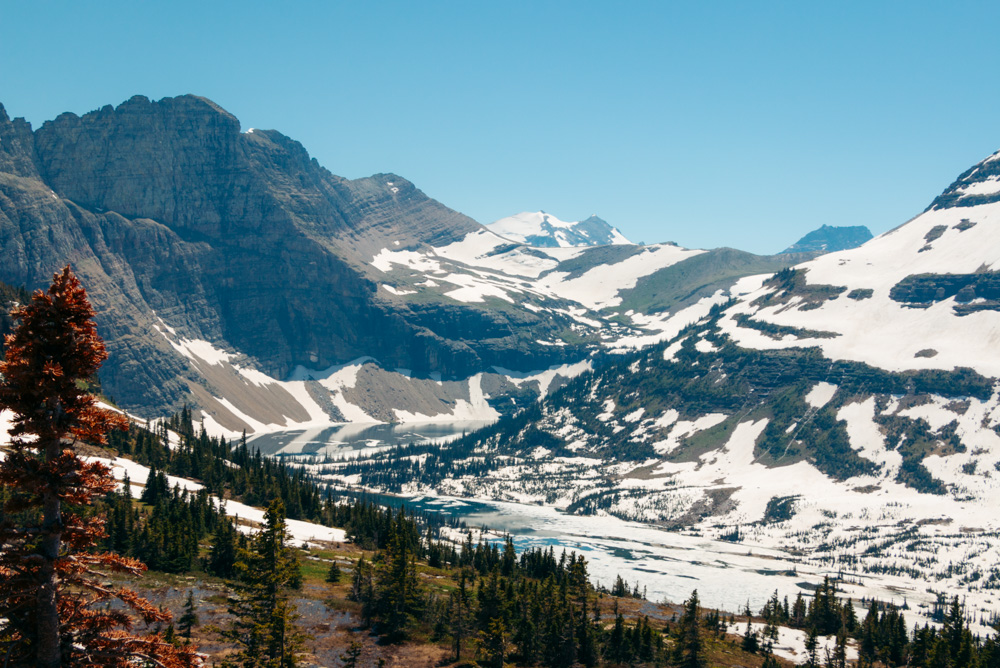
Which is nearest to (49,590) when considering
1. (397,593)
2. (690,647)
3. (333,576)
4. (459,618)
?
(459,618)

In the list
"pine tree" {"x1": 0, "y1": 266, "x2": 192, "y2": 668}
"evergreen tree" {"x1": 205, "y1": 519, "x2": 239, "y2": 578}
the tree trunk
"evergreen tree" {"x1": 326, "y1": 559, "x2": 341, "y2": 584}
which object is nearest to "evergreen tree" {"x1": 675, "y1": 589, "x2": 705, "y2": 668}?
"evergreen tree" {"x1": 326, "y1": 559, "x2": 341, "y2": 584}

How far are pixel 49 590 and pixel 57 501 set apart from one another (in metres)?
2.22

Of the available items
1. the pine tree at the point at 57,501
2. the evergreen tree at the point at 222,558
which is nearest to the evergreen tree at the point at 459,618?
the evergreen tree at the point at 222,558

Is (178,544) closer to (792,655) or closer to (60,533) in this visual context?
(60,533)

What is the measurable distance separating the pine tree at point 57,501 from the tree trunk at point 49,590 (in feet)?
0.08

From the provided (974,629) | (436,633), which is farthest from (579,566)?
(974,629)

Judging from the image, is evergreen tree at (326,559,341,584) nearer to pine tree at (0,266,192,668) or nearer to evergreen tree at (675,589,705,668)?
evergreen tree at (675,589,705,668)

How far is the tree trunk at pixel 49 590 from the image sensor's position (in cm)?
2005

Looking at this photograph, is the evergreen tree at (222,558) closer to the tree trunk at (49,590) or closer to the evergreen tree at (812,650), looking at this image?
the evergreen tree at (812,650)

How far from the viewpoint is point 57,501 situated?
20.5 metres

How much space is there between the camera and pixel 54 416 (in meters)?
→ 20.8

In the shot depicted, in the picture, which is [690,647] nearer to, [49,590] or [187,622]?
[187,622]

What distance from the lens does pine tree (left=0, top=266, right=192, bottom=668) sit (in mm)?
20094

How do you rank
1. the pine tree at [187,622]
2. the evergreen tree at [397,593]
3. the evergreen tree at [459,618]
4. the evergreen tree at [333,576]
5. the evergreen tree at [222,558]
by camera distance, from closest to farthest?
the pine tree at [187,622] → the evergreen tree at [459,618] → the evergreen tree at [397,593] → the evergreen tree at [222,558] → the evergreen tree at [333,576]
